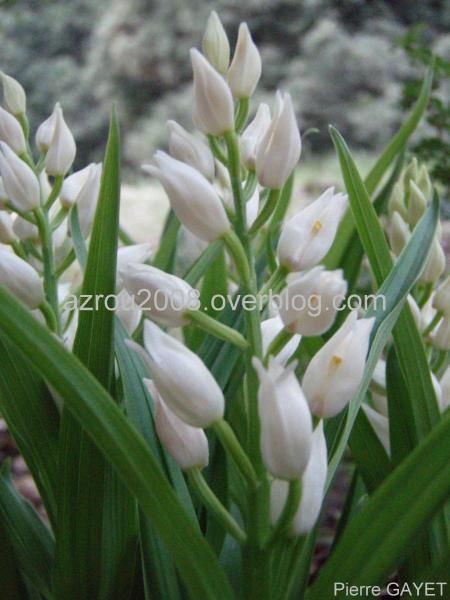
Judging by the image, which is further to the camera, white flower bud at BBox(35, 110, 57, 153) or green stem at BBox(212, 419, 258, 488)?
white flower bud at BBox(35, 110, 57, 153)

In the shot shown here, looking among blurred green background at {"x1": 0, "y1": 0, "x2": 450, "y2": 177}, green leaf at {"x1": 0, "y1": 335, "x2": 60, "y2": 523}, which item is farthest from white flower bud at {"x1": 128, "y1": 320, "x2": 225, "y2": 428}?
blurred green background at {"x1": 0, "y1": 0, "x2": 450, "y2": 177}

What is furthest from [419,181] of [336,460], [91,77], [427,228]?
[91,77]

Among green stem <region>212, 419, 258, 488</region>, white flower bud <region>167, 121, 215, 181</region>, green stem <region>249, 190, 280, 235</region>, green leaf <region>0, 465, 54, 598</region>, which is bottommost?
green leaf <region>0, 465, 54, 598</region>

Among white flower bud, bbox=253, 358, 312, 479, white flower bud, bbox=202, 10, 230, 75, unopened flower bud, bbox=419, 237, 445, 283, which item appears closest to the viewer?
white flower bud, bbox=253, 358, 312, 479

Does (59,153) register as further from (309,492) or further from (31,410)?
(309,492)

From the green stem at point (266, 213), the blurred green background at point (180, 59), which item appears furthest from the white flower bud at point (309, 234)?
the blurred green background at point (180, 59)

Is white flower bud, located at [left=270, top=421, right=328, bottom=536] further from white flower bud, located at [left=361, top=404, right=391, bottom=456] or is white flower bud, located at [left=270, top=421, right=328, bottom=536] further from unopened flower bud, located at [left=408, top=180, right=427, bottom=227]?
unopened flower bud, located at [left=408, top=180, right=427, bottom=227]

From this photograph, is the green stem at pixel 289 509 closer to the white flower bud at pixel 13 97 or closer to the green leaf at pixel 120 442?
the green leaf at pixel 120 442

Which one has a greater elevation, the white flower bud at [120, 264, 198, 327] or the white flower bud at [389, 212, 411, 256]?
the white flower bud at [120, 264, 198, 327]
